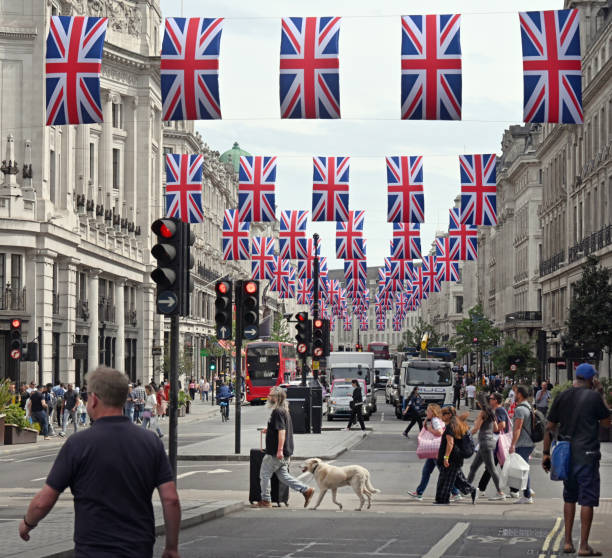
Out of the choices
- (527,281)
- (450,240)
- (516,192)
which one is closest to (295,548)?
(450,240)

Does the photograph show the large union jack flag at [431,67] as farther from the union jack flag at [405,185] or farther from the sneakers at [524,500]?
the union jack flag at [405,185]

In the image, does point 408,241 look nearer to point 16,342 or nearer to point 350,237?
point 350,237

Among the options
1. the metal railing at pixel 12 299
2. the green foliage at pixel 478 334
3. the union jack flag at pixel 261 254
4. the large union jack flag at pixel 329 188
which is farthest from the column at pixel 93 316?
the green foliage at pixel 478 334

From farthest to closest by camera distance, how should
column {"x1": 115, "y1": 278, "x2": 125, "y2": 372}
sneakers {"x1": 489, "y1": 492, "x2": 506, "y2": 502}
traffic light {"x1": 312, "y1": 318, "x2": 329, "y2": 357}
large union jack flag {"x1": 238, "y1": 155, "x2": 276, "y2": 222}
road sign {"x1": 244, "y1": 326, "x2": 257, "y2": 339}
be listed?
column {"x1": 115, "y1": 278, "x2": 125, "y2": 372}
large union jack flag {"x1": 238, "y1": 155, "x2": 276, "y2": 222}
traffic light {"x1": 312, "y1": 318, "x2": 329, "y2": 357}
road sign {"x1": 244, "y1": 326, "x2": 257, "y2": 339}
sneakers {"x1": 489, "y1": 492, "x2": 506, "y2": 502}

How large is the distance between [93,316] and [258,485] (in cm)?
4378

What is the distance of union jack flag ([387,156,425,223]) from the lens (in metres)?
38.5

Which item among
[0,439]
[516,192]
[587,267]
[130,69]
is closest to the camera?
[0,439]

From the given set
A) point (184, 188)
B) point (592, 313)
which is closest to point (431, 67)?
point (184, 188)

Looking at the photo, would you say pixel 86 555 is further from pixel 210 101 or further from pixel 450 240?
pixel 450 240

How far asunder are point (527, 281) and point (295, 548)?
273 ft

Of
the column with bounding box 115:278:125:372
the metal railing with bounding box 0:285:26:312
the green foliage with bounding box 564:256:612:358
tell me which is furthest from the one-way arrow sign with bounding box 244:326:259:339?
the column with bounding box 115:278:125:372

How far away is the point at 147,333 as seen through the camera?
234 feet

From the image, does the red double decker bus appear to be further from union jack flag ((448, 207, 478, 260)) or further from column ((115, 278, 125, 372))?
union jack flag ((448, 207, 478, 260))

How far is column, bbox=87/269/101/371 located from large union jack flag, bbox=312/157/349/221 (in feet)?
76.4
